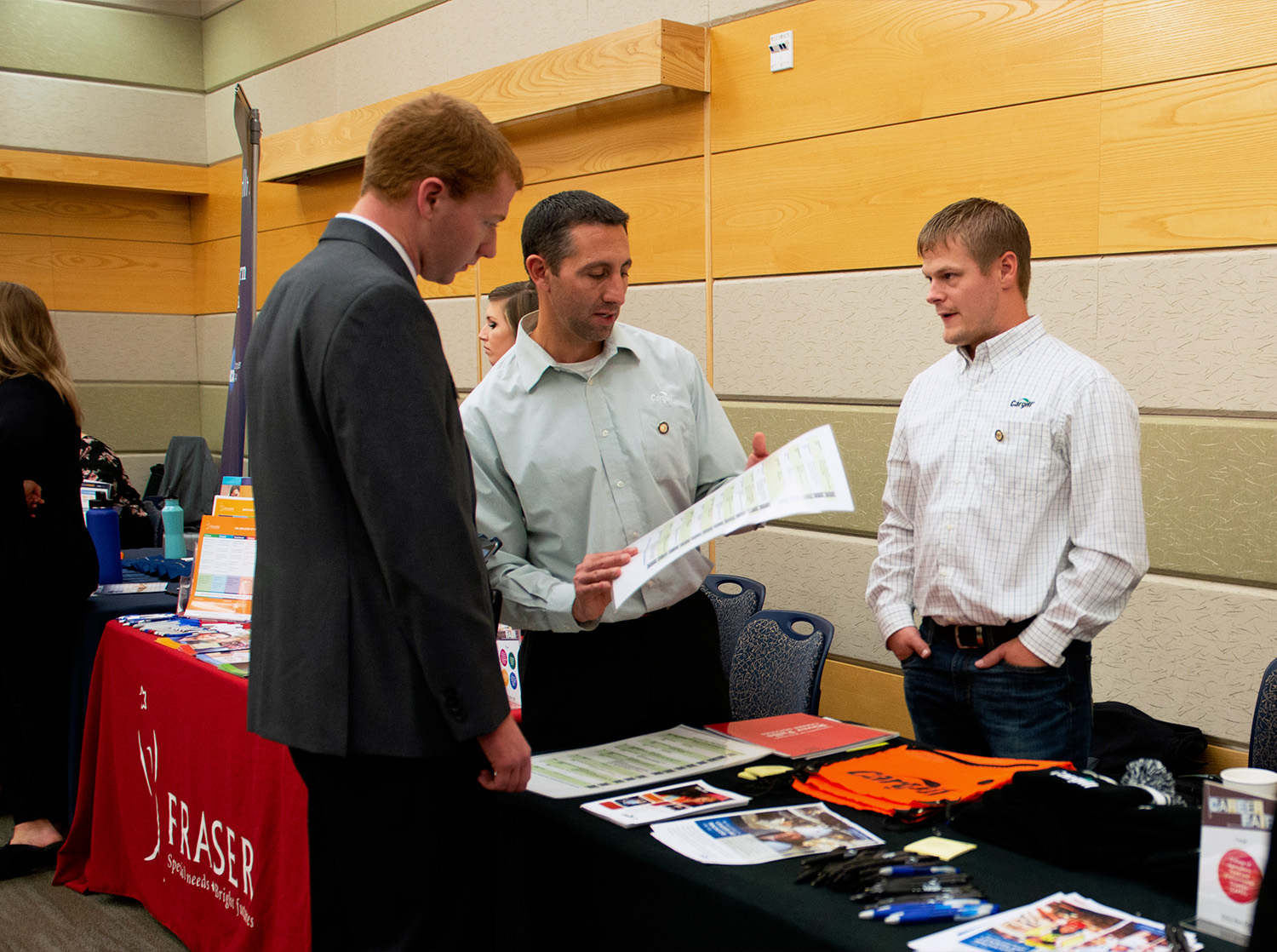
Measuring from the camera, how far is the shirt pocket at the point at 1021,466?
1937 mm

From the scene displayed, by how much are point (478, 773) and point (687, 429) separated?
798mm

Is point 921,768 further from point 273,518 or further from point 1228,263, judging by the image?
point 1228,263

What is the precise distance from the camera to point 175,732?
2.63m

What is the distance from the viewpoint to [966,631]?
6.57 feet

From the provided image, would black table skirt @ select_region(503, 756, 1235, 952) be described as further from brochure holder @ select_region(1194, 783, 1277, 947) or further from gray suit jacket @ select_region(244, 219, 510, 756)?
gray suit jacket @ select_region(244, 219, 510, 756)

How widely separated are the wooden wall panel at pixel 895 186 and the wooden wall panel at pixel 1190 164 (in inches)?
2.5

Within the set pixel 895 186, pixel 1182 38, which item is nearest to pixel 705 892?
pixel 1182 38

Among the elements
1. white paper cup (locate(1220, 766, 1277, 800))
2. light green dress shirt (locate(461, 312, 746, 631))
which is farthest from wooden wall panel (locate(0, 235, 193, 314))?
white paper cup (locate(1220, 766, 1277, 800))

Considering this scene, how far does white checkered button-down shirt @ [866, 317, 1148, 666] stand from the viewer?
187cm

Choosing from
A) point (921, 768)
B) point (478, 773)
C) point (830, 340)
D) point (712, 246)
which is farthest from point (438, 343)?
point (712, 246)

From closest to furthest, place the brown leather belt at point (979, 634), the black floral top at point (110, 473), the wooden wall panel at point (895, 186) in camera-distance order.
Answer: the brown leather belt at point (979, 634)
the wooden wall panel at point (895, 186)
the black floral top at point (110, 473)

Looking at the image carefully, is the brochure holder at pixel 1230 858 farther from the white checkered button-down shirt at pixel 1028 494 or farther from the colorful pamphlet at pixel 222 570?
the colorful pamphlet at pixel 222 570

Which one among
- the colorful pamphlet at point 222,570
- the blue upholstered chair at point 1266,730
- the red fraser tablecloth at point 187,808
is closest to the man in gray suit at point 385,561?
the red fraser tablecloth at point 187,808

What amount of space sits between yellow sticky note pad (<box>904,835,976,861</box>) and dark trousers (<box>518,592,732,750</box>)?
623 mm
